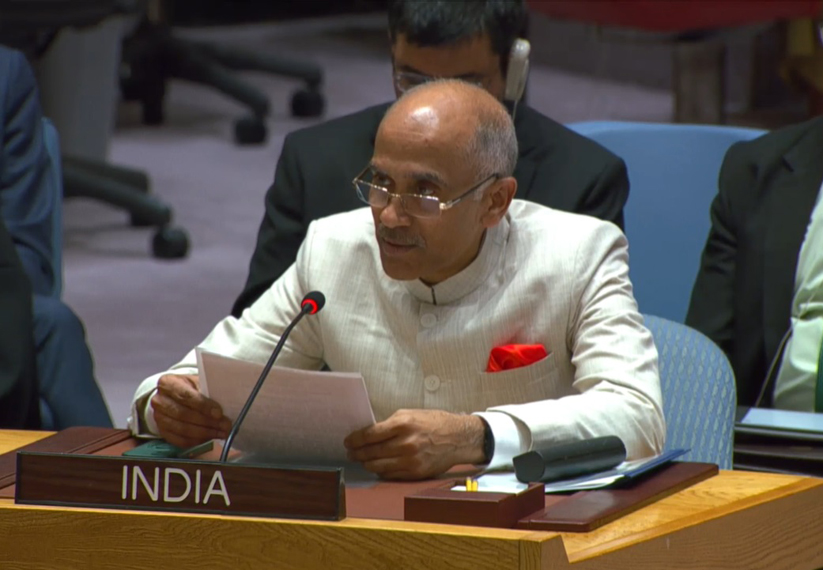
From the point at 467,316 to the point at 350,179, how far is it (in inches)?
23.5

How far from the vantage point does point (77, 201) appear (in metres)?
6.05

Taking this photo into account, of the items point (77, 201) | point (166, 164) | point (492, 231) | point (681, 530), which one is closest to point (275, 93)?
point (166, 164)

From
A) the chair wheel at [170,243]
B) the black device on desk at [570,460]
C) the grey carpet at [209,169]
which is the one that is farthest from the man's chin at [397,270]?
the chair wheel at [170,243]

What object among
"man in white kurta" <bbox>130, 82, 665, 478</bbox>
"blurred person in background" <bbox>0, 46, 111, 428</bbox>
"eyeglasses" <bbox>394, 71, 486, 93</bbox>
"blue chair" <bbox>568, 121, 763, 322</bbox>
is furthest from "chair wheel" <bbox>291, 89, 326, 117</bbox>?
"man in white kurta" <bbox>130, 82, 665, 478</bbox>

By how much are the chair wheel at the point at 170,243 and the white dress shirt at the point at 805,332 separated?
2888 millimetres

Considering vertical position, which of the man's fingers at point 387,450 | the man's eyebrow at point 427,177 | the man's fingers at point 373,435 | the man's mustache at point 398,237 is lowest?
the man's fingers at point 387,450

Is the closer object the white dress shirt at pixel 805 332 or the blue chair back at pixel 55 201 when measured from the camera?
the white dress shirt at pixel 805 332

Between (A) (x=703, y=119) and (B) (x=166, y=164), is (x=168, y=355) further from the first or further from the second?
(B) (x=166, y=164)

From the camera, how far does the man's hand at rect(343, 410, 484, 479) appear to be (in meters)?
1.81

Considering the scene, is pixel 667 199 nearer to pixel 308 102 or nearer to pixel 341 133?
pixel 341 133

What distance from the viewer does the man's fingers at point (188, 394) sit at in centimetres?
192

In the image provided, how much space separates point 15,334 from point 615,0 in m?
2.50

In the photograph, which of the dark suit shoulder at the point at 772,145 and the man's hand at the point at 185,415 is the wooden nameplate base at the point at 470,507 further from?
the dark suit shoulder at the point at 772,145

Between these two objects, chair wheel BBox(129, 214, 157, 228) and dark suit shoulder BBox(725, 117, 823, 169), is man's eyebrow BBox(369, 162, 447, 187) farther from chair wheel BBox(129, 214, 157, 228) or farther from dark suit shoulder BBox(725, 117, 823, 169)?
chair wheel BBox(129, 214, 157, 228)
